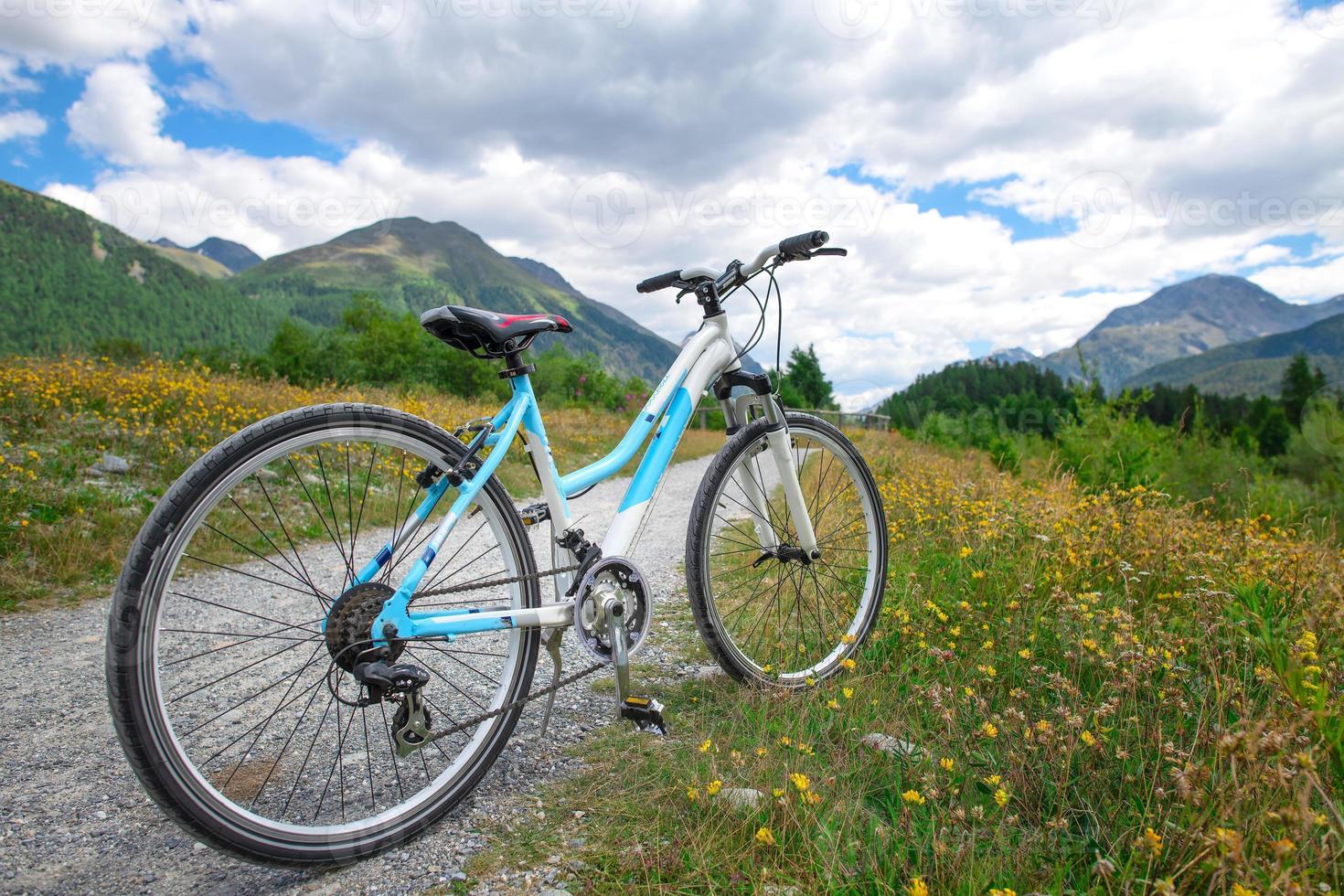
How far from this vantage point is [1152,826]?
1919 millimetres

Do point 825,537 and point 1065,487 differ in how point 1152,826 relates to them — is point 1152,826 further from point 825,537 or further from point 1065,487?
point 1065,487

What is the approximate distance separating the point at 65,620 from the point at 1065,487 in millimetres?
7495

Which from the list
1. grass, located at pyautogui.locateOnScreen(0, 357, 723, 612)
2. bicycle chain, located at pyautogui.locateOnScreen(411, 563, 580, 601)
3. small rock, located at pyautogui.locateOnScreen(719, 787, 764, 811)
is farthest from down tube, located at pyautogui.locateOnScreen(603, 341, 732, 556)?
grass, located at pyautogui.locateOnScreen(0, 357, 723, 612)

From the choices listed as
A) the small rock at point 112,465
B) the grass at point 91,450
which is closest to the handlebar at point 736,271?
the grass at point 91,450

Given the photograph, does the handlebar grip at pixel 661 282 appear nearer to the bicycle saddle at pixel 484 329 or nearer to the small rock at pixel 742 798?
the bicycle saddle at pixel 484 329

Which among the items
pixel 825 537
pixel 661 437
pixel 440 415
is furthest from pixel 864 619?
pixel 440 415

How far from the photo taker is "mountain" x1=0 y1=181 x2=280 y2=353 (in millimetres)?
145375

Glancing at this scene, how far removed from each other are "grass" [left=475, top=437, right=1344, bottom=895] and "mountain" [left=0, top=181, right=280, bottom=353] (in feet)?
545

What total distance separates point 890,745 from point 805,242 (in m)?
2.05

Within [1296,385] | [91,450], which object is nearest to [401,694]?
[91,450]

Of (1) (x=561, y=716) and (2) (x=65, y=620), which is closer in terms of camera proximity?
(1) (x=561, y=716)

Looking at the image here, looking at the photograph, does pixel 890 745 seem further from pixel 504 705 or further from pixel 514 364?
pixel 514 364

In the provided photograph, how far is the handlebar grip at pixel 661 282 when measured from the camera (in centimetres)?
321

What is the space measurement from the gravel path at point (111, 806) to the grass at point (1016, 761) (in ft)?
0.62
